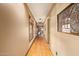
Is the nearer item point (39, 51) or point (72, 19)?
point (72, 19)

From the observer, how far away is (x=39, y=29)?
54.3ft

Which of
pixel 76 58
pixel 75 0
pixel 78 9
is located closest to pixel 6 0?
pixel 75 0

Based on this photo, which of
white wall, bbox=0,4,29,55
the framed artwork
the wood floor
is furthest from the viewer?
the wood floor

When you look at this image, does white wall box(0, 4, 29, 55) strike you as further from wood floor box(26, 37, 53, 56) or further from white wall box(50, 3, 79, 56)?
wood floor box(26, 37, 53, 56)

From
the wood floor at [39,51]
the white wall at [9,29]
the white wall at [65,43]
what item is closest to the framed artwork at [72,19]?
the white wall at [65,43]

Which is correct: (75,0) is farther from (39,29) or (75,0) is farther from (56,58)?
(39,29)

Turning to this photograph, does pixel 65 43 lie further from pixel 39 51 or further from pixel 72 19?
pixel 39 51

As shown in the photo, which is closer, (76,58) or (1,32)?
(76,58)

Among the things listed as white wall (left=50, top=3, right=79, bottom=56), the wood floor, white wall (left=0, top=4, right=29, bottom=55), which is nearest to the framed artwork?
white wall (left=50, top=3, right=79, bottom=56)

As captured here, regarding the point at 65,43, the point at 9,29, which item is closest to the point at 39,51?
the point at 65,43

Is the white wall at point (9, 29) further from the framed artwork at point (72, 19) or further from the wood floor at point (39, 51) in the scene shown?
the wood floor at point (39, 51)

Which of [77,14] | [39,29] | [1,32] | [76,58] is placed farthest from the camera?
[39,29]

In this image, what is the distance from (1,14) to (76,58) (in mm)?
1210

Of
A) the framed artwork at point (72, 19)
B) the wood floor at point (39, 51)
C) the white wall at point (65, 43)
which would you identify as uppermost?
the framed artwork at point (72, 19)
